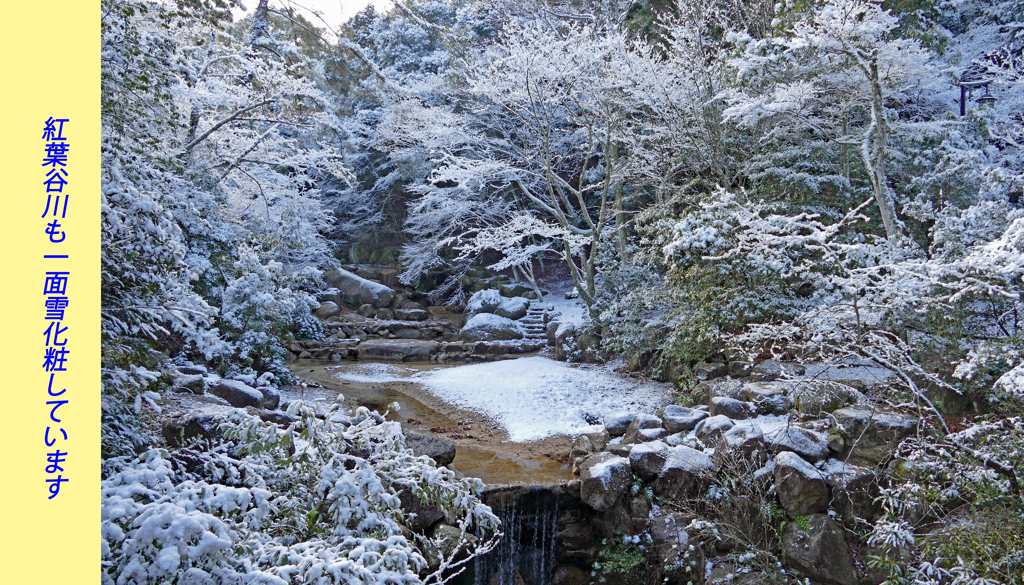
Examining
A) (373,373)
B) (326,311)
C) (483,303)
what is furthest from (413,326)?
(373,373)

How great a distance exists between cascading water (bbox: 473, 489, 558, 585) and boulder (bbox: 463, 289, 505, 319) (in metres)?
9.06

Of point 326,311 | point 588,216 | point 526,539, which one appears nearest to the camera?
point 526,539

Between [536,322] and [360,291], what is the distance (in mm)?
5472

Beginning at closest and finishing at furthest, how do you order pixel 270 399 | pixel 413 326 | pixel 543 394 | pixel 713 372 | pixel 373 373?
pixel 270 399 < pixel 713 372 < pixel 543 394 < pixel 373 373 < pixel 413 326

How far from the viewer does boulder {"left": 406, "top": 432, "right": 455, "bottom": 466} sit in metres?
4.55

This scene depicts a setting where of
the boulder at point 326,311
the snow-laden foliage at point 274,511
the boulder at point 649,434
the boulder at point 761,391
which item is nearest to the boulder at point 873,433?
the boulder at point 761,391

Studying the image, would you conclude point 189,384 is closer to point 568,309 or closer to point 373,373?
point 373,373

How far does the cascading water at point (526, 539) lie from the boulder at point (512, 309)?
8.66 meters

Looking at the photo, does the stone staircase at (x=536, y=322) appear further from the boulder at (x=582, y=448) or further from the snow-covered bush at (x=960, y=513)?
the snow-covered bush at (x=960, y=513)

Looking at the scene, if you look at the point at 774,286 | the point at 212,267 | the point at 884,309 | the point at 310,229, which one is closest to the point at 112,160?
the point at 884,309

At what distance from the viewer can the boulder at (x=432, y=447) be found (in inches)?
179

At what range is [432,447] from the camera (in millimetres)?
4648

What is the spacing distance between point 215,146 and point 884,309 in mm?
9146

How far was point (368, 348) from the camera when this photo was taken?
11.4 meters
